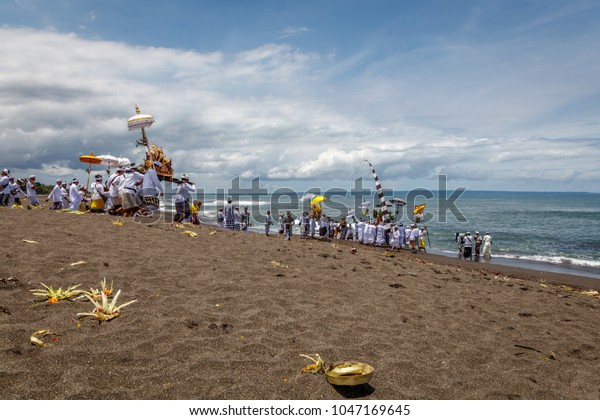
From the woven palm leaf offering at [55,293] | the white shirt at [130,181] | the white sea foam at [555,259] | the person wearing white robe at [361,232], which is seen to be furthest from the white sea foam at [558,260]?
the woven palm leaf offering at [55,293]

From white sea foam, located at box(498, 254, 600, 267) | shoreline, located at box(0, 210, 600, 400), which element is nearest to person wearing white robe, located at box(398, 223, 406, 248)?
white sea foam, located at box(498, 254, 600, 267)

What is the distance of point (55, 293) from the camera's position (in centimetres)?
613

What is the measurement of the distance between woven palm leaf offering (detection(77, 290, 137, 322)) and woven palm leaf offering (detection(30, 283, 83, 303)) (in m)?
0.33

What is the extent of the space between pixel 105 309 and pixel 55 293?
41.0 inches

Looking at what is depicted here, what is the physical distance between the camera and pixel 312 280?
8898 millimetres

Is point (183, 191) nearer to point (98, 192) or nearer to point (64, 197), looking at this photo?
Answer: point (98, 192)

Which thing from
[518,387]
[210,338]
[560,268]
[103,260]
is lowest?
[560,268]

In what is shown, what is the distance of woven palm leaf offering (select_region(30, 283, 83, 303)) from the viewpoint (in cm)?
601

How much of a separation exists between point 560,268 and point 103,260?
23.7m

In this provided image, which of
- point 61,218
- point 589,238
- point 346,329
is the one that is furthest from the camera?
point 589,238

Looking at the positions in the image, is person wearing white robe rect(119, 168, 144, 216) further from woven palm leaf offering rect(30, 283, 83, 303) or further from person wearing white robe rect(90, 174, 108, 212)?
woven palm leaf offering rect(30, 283, 83, 303)

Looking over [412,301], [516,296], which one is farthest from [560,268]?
[412,301]

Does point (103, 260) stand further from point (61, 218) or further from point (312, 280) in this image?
point (61, 218)

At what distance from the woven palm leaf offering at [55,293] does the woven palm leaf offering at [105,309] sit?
334 mm
